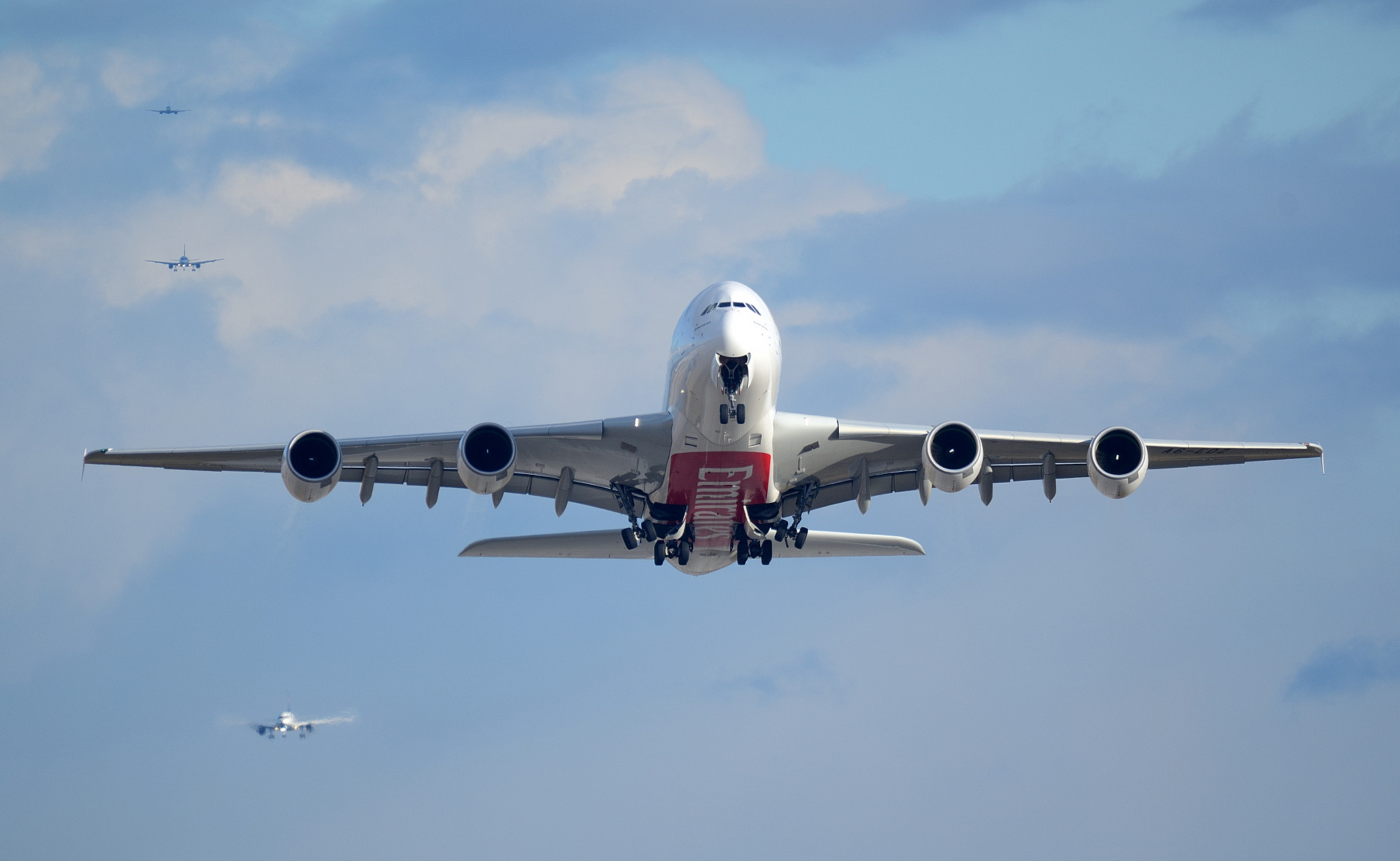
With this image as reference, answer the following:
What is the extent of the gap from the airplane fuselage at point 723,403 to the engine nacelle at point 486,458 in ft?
12.3

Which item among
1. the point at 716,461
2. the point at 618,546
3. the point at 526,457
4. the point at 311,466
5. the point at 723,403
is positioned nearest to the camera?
the point at 723,403

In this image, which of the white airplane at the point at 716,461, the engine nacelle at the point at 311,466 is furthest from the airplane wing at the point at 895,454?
the engine nacelle at the point at 311,466

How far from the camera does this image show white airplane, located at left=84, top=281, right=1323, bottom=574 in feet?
95.7

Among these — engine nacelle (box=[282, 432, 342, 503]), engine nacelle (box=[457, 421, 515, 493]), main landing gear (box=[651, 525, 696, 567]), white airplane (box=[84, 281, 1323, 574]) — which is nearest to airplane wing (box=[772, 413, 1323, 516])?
white airplane (box=[84, 281, 1323, 574])

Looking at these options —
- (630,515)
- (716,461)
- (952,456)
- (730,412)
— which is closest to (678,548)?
(630,515)

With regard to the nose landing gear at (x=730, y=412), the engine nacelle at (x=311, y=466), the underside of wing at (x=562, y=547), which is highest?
the nose landing gear at (x=730, y=412)

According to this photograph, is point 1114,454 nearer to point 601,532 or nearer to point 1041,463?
point 1041,463

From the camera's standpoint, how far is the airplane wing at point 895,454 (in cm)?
3198

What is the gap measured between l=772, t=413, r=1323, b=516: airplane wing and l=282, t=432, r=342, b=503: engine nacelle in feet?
32.8

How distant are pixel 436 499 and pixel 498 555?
2.09 metres

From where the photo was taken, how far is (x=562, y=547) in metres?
33.9

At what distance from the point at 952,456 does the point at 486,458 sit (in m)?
10.3

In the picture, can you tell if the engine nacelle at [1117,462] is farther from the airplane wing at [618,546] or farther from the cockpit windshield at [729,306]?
the cockpit windshield at [729,306]

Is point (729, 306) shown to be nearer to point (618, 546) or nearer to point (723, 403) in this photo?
point (723, 403)
